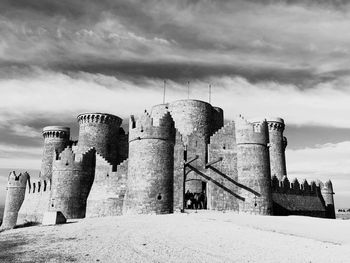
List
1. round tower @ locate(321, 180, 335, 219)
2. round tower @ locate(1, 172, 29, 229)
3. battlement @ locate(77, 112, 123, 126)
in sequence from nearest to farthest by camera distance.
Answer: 1. battlement @ locate(77, 112, 123, 126)
2. round tower @ locate(1, 172, 29, 229)
3. round tower @ locate(321, 180, 335, 219)

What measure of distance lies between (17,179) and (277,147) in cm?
3530

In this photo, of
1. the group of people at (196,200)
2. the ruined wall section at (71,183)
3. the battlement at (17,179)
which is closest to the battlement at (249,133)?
the group of people at (196,200)

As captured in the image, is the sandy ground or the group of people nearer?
the sandy ground

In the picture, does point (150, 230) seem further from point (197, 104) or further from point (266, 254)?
point (197, 104)

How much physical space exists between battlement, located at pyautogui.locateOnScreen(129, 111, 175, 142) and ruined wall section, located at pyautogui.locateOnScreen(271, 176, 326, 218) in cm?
1532

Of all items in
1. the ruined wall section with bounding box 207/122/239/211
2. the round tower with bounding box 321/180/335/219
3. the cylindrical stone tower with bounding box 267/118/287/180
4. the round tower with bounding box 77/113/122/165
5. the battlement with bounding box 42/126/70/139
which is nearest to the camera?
the ruined wall section with bounding box 207/122/239/211

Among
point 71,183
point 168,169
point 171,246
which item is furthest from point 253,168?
point 171,246

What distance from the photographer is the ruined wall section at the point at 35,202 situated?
3422 cm

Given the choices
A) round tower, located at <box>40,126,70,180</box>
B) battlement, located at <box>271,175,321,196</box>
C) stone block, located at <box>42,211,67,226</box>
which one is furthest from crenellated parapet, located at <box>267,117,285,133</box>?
stone block, located at <box>42,211,67,226</box>

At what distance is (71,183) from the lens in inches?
1212

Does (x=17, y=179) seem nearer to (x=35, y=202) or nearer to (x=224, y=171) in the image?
(x=35, y=202)

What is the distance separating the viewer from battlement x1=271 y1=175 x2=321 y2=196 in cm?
3666

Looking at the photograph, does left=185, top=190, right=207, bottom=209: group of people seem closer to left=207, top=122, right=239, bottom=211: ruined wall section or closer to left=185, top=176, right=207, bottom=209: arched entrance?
left=185, top=176, right=207, bottom=209: arched entrance

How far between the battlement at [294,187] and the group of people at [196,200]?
11211mm
